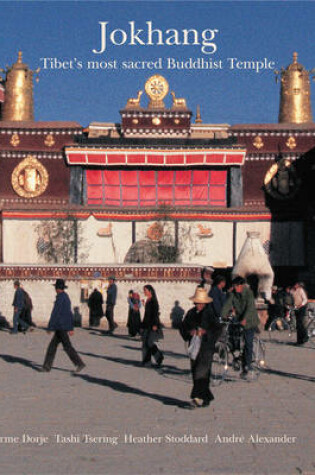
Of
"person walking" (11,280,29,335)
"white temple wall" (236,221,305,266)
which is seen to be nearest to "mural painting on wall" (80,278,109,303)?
"person walking" (11,280,29,335)

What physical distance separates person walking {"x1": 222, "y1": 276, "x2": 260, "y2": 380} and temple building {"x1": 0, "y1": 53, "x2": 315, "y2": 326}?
2254 cm

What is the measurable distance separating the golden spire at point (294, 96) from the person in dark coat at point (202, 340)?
37.3 metres

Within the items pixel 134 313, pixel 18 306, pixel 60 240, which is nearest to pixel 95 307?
pixel 18 306

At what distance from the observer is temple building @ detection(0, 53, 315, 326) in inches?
1471

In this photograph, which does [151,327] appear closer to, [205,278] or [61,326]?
[61,326]

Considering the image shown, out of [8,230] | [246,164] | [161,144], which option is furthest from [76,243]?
[246,164]

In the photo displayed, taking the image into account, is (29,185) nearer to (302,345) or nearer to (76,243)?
(76,243)

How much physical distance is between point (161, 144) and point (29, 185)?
21.6ft

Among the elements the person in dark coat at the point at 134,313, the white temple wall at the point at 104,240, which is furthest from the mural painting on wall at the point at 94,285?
the white temple wall at the point at 104,240

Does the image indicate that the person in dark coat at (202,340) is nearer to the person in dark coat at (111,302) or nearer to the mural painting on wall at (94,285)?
the person in dark coat at (111,302)

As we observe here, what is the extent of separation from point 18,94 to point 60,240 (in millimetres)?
13641

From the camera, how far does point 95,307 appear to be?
26375 millimetres

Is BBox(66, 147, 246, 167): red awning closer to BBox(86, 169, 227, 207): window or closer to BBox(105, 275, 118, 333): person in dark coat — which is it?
BBox(86, 169, 227, 207): window

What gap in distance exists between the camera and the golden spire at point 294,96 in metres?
47.0
